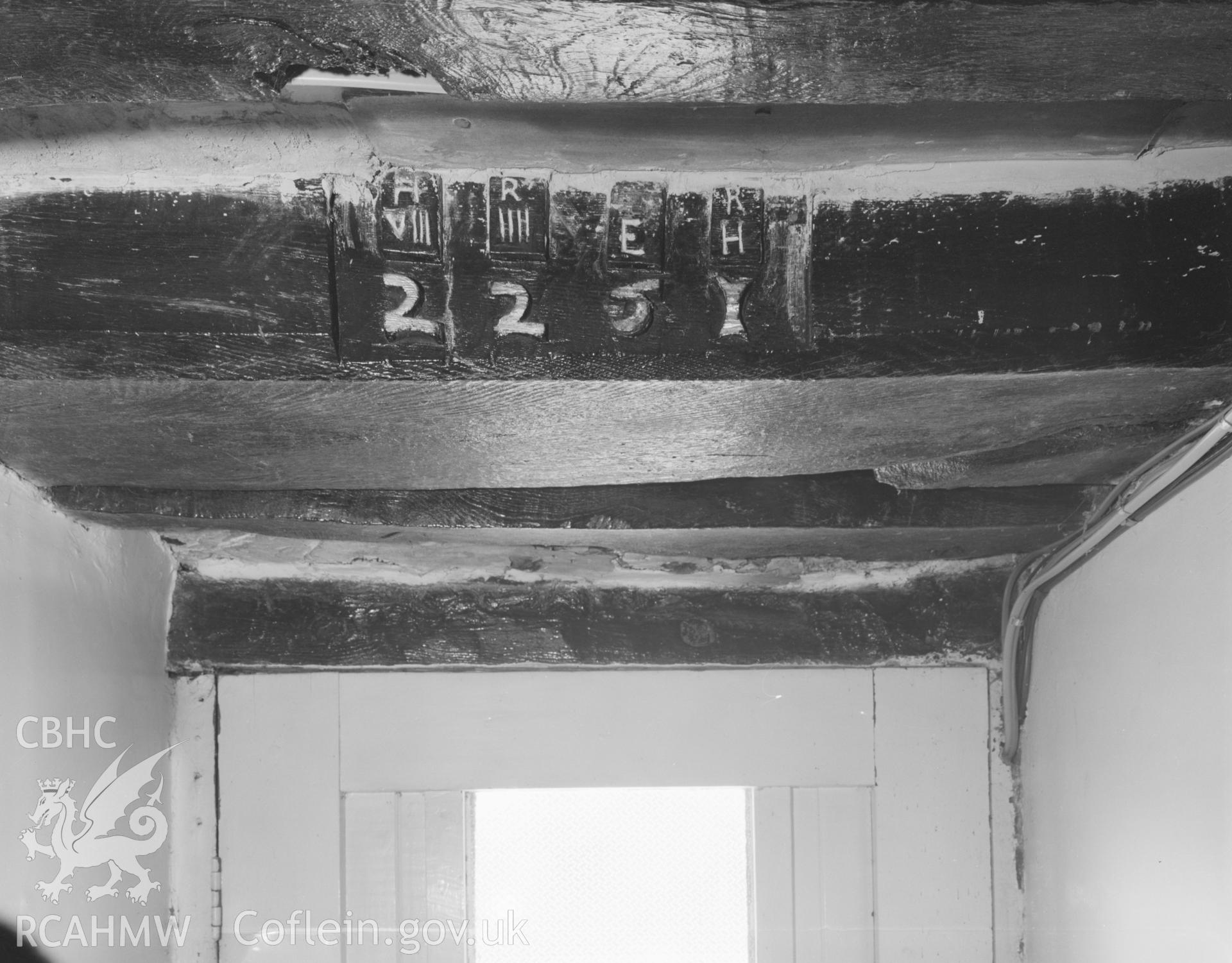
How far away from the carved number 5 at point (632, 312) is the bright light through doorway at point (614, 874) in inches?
42.7

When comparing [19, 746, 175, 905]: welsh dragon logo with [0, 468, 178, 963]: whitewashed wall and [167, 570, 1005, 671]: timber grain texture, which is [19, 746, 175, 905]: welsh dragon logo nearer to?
[0, 468, 178, 963]: whitewashed wall

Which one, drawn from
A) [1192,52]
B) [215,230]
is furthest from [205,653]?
[1192,52]

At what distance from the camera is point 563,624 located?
1729 millimetres

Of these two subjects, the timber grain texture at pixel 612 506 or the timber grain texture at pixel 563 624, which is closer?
the timber grain texture at pixel 612 506

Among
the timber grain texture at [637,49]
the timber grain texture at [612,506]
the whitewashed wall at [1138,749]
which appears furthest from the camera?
the timber grain texture at [612,506]

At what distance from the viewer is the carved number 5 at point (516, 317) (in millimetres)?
919

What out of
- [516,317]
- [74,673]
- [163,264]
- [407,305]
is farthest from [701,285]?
[74,673]

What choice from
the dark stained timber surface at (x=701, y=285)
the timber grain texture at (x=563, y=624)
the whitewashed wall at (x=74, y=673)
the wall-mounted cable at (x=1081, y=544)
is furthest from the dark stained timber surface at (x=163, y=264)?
the wall-mounted cable at (x=1081, y=544)

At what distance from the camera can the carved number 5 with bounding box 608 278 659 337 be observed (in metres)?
0.92

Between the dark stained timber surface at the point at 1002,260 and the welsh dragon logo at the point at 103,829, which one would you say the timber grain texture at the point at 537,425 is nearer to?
the dark stained timber surface at the point at 1002,260

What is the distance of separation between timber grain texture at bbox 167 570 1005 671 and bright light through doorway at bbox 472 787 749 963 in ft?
0.89

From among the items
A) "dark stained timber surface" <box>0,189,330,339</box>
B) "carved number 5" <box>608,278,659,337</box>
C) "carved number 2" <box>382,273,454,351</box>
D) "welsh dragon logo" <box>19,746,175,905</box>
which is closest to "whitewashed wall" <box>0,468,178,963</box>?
"welsh dragon logo" <box>19,746,175,905</box>

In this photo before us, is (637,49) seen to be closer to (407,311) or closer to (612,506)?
(407,311)

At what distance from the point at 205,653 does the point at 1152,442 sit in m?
1.58
